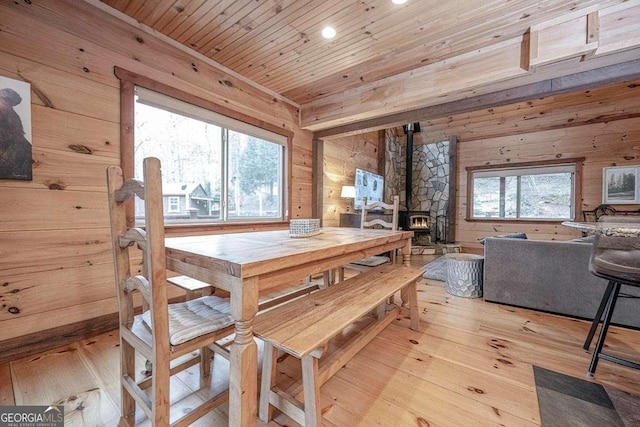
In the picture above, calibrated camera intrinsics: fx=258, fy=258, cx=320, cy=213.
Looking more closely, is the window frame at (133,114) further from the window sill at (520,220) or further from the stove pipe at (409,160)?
the window sill at (520,220)

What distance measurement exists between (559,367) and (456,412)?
88cm

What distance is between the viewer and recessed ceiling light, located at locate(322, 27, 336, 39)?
2270mm

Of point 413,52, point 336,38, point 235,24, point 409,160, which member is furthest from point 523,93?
point 409,160

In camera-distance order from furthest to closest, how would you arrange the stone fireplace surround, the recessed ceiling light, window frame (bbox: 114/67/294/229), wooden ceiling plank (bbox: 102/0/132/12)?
the stone fireplace surround, the recessed ceiling light, window frame (bbox: 114/67/294/229), wooden ceiling plank (bbox: 102/0/132/12)

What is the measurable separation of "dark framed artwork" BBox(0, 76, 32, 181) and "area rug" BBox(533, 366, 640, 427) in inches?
127

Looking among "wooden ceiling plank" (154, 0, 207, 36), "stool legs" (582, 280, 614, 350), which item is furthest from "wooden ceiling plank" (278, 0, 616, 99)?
"stool legs" (582, 280, 614, 350)

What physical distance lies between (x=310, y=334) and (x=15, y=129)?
2225mm

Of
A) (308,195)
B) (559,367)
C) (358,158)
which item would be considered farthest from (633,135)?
(308,195)

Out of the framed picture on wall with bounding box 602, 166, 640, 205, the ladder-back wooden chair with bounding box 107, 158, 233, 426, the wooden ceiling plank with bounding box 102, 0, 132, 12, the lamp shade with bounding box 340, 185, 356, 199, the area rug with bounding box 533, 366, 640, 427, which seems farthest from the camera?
the lamp shade with bounding box 340, 185, 356, 199

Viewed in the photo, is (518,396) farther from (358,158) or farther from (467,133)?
(467,133)

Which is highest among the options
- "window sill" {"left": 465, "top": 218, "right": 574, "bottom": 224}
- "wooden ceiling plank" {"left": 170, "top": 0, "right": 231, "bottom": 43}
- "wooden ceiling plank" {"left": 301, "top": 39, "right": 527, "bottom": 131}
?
"wooden ceiling plank" {"left": 170, "top": 0, "right": 231, "bottom": 43}

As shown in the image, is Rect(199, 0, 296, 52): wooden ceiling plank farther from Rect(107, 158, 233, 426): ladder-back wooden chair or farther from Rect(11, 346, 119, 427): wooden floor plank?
Rect(11, 346, 119, 427): wooden floor plank

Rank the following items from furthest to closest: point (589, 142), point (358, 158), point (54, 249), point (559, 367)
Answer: point (358, 158), point (589, 142), point (54, 249), point (559, 367)

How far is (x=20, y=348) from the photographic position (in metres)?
1.65
